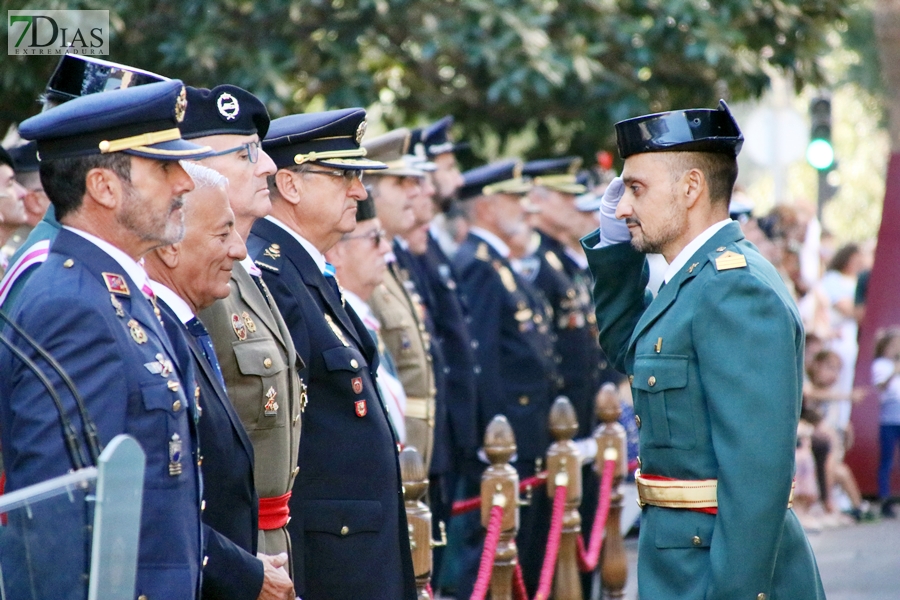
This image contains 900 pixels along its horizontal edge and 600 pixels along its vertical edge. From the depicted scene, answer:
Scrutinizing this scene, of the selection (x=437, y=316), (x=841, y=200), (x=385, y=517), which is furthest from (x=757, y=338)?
(x=841, y=200)

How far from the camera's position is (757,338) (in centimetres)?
356

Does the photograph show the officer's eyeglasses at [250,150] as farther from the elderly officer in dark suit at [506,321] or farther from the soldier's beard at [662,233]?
the elderly officer in dark suit at [506,321]

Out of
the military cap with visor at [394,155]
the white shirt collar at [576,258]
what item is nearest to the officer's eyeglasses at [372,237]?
the military cap with visor at [394,155]

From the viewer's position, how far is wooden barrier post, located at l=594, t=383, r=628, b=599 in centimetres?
662

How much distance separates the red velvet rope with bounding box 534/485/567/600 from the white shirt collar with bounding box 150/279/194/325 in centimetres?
265

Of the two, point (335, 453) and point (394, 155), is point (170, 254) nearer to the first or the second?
point (335, 453)

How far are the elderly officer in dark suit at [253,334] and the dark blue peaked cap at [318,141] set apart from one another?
0.40 meters

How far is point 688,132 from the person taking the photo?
3834 mm

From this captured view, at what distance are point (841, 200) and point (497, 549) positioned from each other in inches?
1038

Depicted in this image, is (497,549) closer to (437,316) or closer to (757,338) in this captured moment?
(757,338)

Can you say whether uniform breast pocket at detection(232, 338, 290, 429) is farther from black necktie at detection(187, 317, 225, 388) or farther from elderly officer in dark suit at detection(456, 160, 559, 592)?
elderly officer in dark suit at detection(456, 160, 559, 592)

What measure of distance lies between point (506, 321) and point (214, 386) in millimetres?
5471

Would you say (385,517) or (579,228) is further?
(579,228)

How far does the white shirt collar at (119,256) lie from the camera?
3.04m
